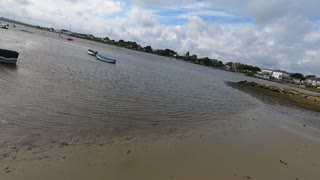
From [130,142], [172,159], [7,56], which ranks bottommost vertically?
[7,56]

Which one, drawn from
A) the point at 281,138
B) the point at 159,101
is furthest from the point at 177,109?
the point at 281,138

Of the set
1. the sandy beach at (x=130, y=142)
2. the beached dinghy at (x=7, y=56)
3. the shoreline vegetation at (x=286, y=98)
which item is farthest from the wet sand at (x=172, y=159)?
the shoreline vegetation at (x=286, y=98)

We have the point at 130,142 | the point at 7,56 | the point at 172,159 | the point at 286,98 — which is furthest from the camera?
the point at 286,98

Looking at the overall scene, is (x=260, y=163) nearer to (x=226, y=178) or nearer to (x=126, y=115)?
(x=226, y=178)

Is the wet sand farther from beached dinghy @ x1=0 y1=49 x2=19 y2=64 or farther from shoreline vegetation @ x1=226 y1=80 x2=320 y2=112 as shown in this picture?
shoreline vegetation @ x1=226 y1=80 x2=320 y2=112

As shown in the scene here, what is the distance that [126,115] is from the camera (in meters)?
17.2

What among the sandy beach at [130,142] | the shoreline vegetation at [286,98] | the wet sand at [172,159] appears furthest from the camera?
the shoreline vegetation at [286,98]

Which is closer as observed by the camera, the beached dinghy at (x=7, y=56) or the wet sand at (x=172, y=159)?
the wet sand at (x=172, y=159)

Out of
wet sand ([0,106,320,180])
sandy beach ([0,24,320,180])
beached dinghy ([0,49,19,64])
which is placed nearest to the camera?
wet sand ([0,106,320,180])

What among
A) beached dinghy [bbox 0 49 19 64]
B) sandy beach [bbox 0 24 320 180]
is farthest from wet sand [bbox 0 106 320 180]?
beached dinghy [bbox 0 49 19 64]

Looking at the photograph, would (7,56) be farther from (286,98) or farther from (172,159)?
(286,98)

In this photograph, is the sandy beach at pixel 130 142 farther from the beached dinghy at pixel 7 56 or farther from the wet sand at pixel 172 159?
the beached dinghy at pixel 7 56

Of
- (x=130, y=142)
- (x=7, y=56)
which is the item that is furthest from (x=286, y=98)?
(x=130, y=142)

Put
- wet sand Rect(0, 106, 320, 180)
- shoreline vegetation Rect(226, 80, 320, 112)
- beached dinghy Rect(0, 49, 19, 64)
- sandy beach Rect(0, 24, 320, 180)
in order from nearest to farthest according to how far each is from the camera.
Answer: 1. wet sand Rect(0, 106, 320, 180)
2. sandy beach Rect(0, 24, 320, 180)
3. beached dinghy Rect(0, 49, 19, 64)
4. shoreline vegetation Rect(226, 80, 320, 112)
